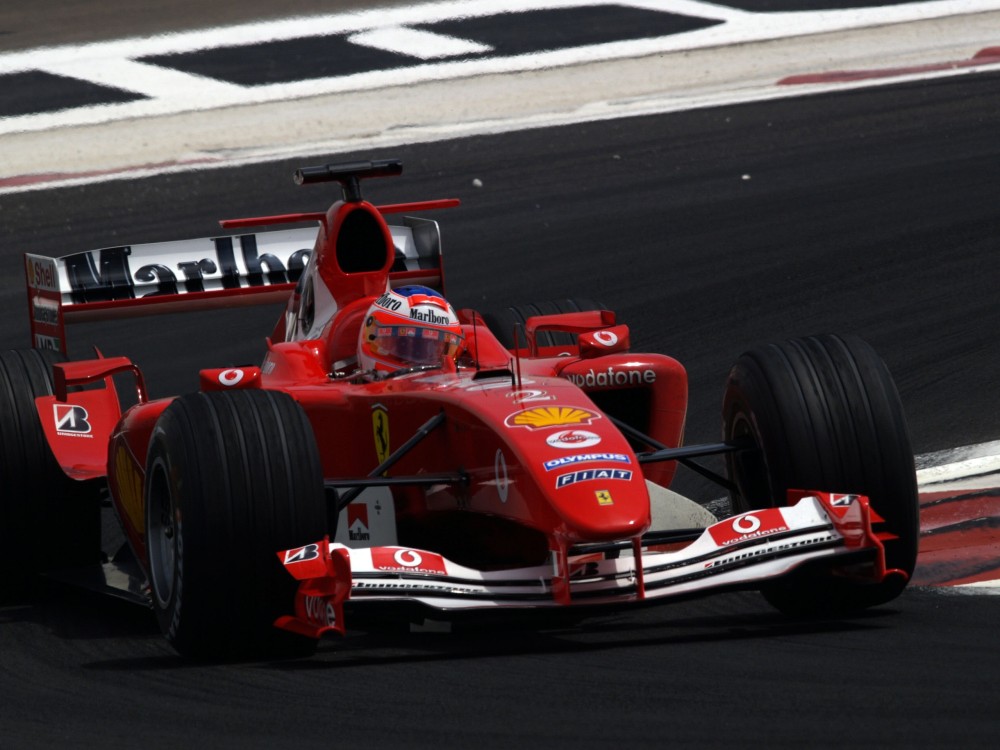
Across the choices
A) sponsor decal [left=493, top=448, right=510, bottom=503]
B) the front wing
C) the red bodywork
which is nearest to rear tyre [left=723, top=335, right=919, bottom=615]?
the front wing

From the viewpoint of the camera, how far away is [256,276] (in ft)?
30.2

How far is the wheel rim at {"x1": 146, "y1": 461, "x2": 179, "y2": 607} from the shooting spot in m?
6.31

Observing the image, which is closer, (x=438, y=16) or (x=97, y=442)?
(x=97, y=442)

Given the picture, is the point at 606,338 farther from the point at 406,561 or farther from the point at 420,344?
the point at 406,561

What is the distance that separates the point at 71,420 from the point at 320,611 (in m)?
2.48

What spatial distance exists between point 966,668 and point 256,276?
4930 mm

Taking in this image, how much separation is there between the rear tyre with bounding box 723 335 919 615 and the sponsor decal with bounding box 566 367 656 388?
69 cm

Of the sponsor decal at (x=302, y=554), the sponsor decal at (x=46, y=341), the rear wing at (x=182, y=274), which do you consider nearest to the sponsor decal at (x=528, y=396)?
the sponsor decal at (x=302, y=554)

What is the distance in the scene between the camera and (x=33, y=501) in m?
7.61

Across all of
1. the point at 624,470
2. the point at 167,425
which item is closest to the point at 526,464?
the point at 624,470

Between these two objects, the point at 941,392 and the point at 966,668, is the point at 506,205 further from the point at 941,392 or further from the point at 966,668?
the point at 966,668

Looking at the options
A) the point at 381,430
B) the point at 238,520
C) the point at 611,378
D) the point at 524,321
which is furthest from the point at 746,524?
the point at 524,321

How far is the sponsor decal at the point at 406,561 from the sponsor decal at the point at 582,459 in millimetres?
448

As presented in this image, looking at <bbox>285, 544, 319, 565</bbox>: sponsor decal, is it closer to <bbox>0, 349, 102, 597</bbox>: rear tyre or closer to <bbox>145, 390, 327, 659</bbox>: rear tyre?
<bbox>145, 390, 327, 659</bbox>: rear tyre
